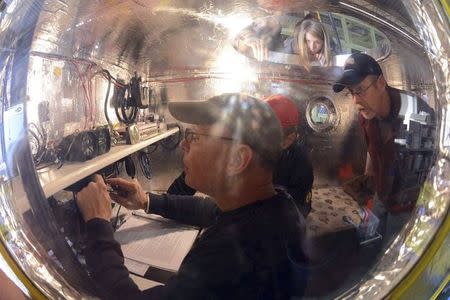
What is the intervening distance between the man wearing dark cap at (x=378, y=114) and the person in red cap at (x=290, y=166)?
2.7 inches

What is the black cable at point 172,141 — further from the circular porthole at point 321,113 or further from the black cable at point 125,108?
the circular porthole at point 321,113

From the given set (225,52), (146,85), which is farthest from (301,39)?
(146,85)

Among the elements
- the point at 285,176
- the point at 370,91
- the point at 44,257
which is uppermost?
the point at 370,91

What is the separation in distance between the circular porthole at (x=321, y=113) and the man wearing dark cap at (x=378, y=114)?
0.07 ft

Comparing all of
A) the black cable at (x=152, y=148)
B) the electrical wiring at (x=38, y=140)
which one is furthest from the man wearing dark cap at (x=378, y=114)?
the electrical wiring at (x=38, y=140)

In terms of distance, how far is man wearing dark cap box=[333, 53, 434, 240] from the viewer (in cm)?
49

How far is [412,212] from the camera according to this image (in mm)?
540

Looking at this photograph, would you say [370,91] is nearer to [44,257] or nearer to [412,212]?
[412,212]

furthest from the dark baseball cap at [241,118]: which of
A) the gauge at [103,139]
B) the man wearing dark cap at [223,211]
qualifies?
the gauge at [103,139]

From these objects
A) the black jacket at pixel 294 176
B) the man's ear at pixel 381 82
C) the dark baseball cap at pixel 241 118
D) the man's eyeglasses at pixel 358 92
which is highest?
the man's ear at pixel 381 82

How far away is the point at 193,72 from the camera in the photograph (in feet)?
1.58

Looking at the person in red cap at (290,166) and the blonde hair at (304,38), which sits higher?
the blonde hair at (304,38)

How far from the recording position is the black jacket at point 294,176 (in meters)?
0.49

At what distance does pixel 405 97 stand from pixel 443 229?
19 centimetres
